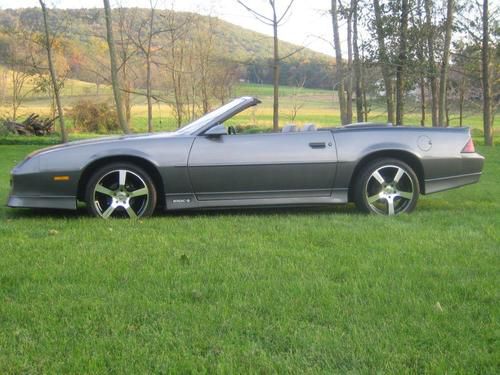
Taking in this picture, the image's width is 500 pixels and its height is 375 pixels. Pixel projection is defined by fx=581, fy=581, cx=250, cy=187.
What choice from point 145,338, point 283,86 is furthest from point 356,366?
point 283,86

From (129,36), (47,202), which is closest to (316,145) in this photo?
(47,202)

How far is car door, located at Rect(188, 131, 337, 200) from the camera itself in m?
5.65

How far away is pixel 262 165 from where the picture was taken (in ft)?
18.7

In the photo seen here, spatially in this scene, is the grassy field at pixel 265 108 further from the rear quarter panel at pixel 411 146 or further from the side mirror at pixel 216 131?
the side mirror at pixel 216 131

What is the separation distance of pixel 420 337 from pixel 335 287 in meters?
0.74

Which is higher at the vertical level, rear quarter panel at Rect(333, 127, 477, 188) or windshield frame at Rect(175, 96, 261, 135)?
windshield frame at Rect(175, 96, 261, 135)

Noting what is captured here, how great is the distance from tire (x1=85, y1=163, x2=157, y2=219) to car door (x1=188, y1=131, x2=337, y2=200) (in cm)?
47

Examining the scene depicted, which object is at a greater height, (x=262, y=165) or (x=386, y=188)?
(x=262, y=165)

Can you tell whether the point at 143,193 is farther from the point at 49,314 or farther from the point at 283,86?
the point at 283,86

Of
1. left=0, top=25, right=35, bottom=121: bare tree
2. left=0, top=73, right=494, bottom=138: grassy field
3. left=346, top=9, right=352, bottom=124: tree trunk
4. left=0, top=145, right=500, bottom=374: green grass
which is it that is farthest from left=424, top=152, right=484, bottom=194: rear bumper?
left=0, top=25, right=35, bottom=121: bare tree

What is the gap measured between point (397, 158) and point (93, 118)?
1191 inches

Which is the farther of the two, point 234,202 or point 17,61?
point 17,61

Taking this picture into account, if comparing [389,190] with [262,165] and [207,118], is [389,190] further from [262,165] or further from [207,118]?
[207,118]

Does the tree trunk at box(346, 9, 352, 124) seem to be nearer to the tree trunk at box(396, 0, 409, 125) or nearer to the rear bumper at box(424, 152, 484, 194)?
the tree trunk at box(396, 0, 409, 125)
